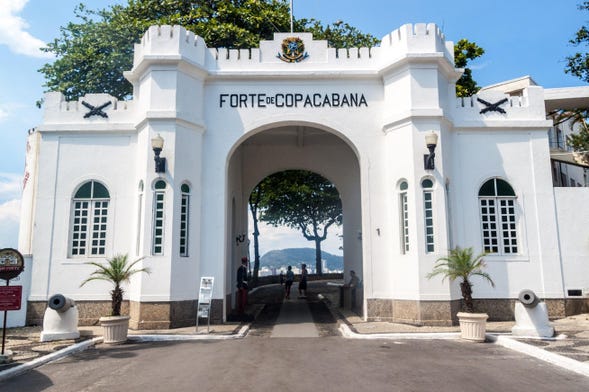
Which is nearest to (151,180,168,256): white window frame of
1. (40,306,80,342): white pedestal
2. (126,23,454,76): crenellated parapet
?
(40,306,80,342): white pedestal

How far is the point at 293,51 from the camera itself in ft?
42.5

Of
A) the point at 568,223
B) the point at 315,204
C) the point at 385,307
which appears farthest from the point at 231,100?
the point at 315,204

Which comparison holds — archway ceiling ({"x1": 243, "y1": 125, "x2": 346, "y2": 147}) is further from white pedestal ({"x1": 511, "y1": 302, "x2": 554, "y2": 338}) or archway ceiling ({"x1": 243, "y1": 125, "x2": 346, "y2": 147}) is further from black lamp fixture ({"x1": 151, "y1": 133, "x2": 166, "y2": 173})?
white pedestal ({"x1": 511, "y1": 302, "x2": 554, "y2": 338})

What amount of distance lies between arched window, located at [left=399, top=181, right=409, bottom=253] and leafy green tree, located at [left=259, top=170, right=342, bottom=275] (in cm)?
1486

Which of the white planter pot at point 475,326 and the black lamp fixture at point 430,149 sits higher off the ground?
the black lamp fixture at point 430,149

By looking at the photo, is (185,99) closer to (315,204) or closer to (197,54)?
(197,54)

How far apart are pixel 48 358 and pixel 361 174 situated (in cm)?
840

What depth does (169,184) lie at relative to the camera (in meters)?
11.6

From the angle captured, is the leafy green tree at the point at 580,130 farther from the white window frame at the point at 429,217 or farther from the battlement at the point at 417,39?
the white window frame at the point at 429,217

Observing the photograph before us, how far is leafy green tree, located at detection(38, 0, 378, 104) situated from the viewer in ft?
64.0

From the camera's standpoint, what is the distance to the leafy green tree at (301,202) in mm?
27609

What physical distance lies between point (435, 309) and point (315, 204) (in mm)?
20297

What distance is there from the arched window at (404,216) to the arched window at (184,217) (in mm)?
5580

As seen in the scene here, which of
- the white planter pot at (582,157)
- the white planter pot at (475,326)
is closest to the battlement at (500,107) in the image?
the white planter pot at (582,157)
